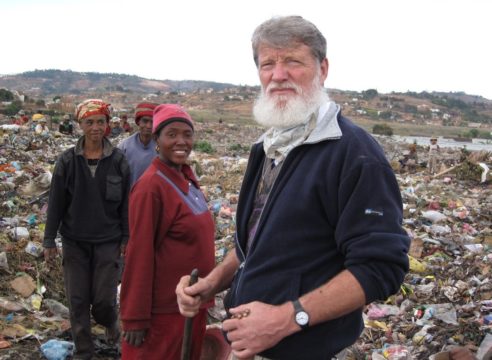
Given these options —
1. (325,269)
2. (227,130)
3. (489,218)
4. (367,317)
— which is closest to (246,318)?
(325,269)

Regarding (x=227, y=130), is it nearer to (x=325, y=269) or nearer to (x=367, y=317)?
(x=367, y=317)

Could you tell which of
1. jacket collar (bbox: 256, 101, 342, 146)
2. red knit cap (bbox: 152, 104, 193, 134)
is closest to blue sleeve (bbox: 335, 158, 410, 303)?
jacket collar (bbox: 256, 101, 342, 146)

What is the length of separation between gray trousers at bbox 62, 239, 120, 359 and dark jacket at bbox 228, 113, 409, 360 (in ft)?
6.68

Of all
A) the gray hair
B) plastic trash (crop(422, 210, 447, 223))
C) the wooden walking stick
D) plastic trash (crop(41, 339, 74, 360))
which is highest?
the gray hair

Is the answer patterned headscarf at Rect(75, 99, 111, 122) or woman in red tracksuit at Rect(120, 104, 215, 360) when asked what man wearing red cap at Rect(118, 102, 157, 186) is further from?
woman in red tracksuit at Rect(120, 104, 215, 360)

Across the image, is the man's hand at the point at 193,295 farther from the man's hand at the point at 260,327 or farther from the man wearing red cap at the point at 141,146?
the man wearing red cap at the point at 141,146

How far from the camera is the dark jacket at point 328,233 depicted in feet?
4.03

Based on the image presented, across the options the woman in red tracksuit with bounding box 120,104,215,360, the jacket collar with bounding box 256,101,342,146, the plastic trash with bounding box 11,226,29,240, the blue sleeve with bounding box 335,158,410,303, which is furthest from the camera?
the plastic trash with bounding box 11,226,29,240

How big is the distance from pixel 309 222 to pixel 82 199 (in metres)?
2.29

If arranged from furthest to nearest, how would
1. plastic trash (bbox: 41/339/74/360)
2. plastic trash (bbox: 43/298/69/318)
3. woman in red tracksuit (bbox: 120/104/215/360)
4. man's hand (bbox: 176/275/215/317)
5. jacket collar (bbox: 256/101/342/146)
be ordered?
plastic trash (bbox: 43/298/69/318) → plastic trash (bbox: 41/339/74/360) → woman in red tracksuit (bbox: 120/104/215/360) → man's hand (bbox: 176/275/215/317) → jacket collar (bbox: 256/101/342/146)

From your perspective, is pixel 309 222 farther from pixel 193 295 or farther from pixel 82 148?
pixel 82 148

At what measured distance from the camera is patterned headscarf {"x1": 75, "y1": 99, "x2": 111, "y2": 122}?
3344 mm

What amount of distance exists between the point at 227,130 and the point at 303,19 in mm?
25637

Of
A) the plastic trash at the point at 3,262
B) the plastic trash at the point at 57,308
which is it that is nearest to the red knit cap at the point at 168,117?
the plastic trash at the point at 57,308
